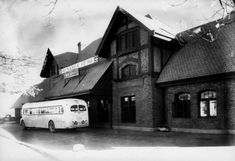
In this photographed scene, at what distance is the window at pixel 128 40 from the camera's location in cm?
1802

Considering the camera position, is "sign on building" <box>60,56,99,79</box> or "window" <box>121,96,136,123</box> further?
"sign on building" <box>60,56,99,79</box>

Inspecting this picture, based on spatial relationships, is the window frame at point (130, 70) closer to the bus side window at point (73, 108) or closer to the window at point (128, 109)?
the window at point (128, 109)

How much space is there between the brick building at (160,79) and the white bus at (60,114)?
1.53m

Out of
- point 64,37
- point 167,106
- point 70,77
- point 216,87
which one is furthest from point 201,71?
point 70,77

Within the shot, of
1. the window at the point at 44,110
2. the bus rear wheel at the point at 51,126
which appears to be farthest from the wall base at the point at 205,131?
the bus rear wheel at the point at 51,126

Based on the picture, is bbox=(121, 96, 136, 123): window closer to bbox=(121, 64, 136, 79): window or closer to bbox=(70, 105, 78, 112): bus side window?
bbox=(121, 64, 136, 79): window

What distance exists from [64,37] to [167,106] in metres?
9.89

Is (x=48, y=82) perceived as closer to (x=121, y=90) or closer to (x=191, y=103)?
(x=121, y=90)

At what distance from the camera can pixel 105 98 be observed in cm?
2114

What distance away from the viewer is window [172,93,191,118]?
51.3 feet

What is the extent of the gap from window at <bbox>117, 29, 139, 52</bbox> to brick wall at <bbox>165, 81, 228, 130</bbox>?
4165 mm

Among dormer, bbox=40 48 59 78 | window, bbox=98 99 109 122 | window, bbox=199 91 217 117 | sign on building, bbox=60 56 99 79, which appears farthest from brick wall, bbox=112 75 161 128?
dormer, bbox=40 48 59 78

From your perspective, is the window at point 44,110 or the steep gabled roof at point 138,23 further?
the window at point 44,110

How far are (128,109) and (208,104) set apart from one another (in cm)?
605
